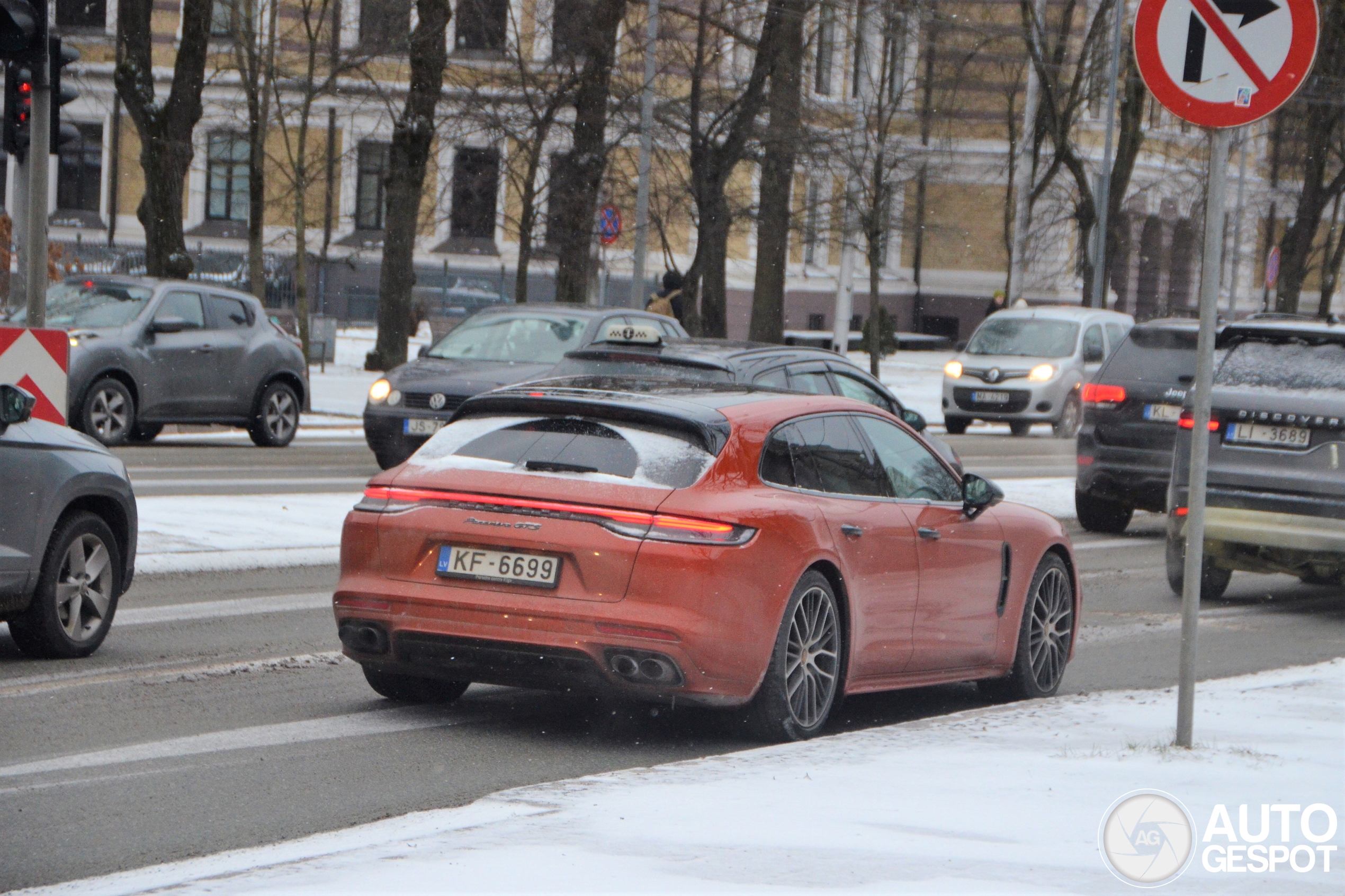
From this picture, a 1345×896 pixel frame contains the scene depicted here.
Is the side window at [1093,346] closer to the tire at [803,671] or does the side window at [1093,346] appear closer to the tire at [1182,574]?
the tire at [1182,574]

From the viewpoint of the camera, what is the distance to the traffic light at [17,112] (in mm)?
14945

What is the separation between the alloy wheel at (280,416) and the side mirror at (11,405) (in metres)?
14.0

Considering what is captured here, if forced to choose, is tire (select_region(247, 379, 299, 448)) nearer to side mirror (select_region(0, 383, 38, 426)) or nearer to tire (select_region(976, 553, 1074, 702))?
side mirror (select_region(0, 383, 38, 426))

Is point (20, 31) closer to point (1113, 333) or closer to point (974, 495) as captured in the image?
point (974, 495)

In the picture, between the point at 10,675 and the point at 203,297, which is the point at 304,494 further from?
the point at 10,675

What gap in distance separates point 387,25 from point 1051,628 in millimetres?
34249

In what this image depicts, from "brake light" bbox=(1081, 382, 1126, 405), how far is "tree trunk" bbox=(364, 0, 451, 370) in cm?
1494

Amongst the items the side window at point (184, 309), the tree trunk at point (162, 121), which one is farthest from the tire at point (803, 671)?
the tree trunk at point (162, 121)

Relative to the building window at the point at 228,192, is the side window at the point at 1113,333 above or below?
below

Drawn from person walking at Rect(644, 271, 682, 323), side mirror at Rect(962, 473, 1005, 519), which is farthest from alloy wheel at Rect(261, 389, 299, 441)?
side mirror at Rect(962, 473, 1005, 519)

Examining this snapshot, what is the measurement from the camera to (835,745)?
22.5ft

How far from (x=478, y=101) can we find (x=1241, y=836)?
27737mm

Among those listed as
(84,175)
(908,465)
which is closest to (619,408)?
(908,465)

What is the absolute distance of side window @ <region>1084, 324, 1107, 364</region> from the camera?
30.9 meters
